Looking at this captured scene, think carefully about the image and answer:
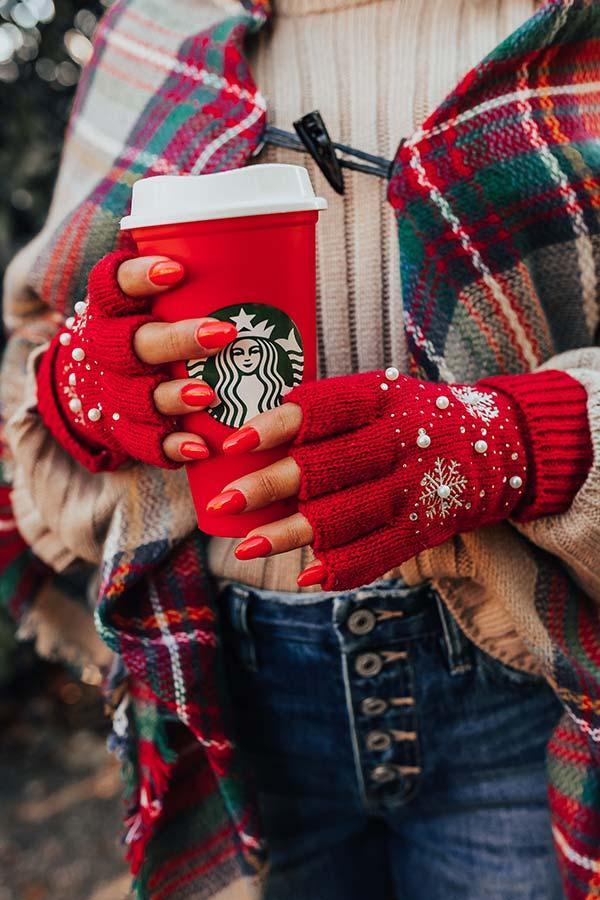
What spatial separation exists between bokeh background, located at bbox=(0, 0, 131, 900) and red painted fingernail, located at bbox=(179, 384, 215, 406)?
152 centimetres

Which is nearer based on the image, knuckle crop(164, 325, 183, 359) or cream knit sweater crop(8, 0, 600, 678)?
knuckle crop(164, 325, 183, 359)

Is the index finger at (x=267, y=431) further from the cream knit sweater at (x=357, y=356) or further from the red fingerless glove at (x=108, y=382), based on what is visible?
the cream knit sweater at (x=357, y=356)

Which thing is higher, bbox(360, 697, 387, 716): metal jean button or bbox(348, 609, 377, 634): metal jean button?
bbox(348, 609, 377, 634): metal jean button

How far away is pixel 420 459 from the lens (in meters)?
0.62

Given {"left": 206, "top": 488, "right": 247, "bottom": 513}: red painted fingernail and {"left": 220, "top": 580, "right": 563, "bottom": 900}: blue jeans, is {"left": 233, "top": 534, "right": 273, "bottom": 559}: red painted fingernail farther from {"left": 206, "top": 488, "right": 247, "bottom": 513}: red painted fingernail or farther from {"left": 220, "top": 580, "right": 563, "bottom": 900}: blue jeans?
{"left": 220, "top": 580, "right": 563, "bottom": 900}: blue jeans

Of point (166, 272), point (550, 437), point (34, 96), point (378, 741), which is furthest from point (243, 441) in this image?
point (34, 96)

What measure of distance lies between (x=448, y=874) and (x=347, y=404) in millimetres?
712

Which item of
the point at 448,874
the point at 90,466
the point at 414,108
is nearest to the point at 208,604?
the point at 90,466

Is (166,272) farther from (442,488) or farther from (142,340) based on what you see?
(442,488)

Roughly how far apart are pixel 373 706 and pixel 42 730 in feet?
5.73

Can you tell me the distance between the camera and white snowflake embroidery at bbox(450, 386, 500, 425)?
26.2 inches

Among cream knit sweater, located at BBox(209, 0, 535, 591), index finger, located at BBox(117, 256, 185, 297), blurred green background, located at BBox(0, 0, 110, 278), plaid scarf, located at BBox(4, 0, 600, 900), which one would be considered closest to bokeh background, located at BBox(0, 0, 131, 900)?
blurred green background, located at BBox(0, 0, 110, 278)

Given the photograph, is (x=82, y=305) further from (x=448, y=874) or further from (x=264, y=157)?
(x=448, y=874)

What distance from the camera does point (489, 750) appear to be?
935 millimetres
